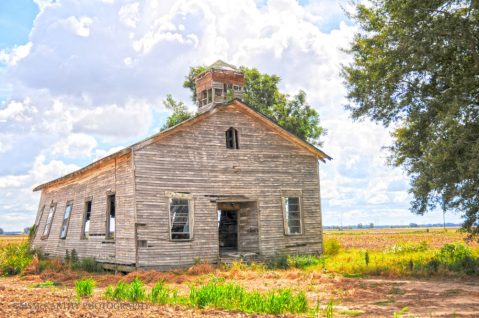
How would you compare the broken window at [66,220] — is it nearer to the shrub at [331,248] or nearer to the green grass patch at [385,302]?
the shrub at [331,248]

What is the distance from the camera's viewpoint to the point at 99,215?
77.5 ft

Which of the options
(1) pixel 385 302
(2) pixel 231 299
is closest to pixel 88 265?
(2) pixel 231 299

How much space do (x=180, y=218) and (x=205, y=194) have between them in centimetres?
151

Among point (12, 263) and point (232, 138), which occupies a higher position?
point (232, 138)

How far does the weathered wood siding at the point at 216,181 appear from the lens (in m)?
20.6

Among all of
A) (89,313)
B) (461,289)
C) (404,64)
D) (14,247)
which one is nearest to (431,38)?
(404,64)

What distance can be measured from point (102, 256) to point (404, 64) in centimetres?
1475

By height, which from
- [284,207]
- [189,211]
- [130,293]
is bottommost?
[130,293]

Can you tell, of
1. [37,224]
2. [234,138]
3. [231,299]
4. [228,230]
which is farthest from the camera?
[37,224]

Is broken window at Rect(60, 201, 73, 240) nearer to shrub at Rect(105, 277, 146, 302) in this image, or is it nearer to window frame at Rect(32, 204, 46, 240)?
window frame at Rect(32, 204, 46, 240)

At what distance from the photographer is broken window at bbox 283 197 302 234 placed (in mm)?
24114

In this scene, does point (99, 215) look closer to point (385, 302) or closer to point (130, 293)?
point (130, 293)

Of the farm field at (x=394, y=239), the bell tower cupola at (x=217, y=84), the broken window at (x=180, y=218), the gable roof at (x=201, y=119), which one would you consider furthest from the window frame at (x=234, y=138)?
the farm field at (x=394, y=239)

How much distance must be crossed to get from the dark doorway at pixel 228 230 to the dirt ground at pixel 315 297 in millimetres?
6495
